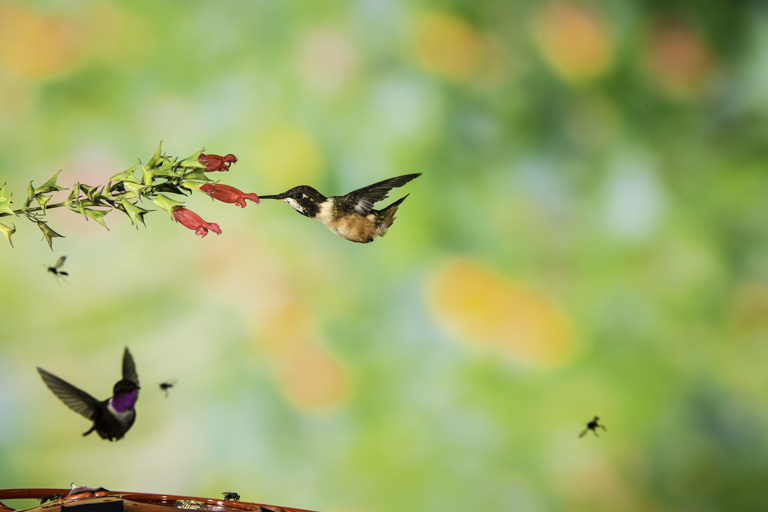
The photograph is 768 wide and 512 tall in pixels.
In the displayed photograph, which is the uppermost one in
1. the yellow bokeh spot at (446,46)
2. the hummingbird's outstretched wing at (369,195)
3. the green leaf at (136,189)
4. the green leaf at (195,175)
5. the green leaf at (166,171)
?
the yellow bokeh spot at (446,46)

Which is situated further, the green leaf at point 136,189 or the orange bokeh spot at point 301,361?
the orange bokeh spot at point 301,361

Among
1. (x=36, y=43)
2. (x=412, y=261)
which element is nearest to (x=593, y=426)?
(x=412, y=261)

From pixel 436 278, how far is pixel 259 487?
822 mm

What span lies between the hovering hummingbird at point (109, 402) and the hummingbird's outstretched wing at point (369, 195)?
779mm

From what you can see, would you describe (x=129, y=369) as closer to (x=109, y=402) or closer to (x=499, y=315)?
(x=109, y=402)

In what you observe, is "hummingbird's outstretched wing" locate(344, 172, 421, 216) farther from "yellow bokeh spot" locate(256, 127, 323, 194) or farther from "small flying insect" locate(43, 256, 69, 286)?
"small flying insect" locate(43, 256, 69, 286)

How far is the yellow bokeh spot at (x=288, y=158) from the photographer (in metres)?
2.67

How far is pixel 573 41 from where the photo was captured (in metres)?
2.96

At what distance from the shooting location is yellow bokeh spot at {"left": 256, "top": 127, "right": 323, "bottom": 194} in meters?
2.67

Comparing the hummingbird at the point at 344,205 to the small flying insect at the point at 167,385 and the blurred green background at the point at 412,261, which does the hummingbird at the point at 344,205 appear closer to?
the blurred green background at the point at 412,261

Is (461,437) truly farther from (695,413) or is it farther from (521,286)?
(695,413)

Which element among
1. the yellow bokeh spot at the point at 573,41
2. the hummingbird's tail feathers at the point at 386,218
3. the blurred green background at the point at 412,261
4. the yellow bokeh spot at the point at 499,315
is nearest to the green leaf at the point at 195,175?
the blurred green background at the point at 412,261

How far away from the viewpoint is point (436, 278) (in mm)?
2777

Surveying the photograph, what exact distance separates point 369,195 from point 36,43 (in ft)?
3.36
